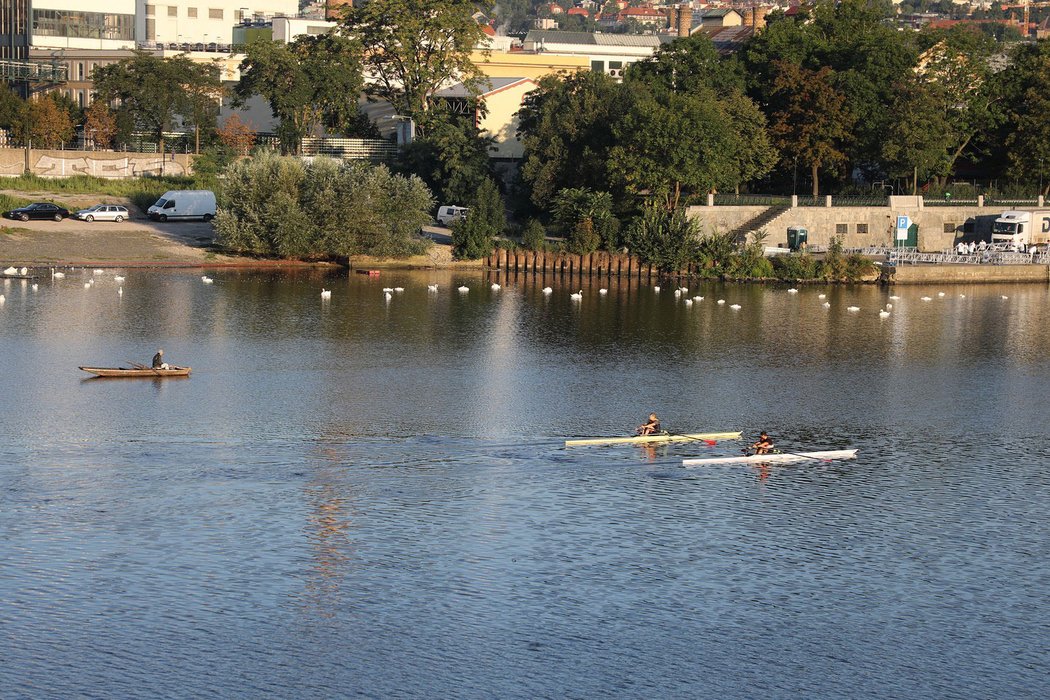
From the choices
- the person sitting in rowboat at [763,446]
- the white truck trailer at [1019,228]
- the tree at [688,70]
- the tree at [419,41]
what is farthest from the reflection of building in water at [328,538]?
the tree at [419,41]

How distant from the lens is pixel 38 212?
344 ft

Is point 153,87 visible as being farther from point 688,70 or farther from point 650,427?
point 650,427

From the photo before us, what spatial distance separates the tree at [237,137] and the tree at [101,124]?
30.5ft

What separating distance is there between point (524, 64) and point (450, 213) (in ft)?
127

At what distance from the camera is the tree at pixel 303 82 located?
122 metres

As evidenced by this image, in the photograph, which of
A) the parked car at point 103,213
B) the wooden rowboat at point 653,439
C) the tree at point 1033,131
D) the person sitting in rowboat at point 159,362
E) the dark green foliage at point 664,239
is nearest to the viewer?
the wooden rowboat at point 653,439

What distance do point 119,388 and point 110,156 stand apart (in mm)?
67402

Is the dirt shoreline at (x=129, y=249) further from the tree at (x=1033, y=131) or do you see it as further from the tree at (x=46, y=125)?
the tree at (x=1033, y=131)

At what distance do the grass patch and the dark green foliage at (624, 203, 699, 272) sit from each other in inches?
1519

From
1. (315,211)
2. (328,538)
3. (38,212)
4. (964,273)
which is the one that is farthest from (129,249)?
(328,538)

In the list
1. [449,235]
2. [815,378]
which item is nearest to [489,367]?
[815,378]

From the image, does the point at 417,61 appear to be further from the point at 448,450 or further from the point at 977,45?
the point at 448,450

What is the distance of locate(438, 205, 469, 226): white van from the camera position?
111 m

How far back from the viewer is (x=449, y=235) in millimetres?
110188
